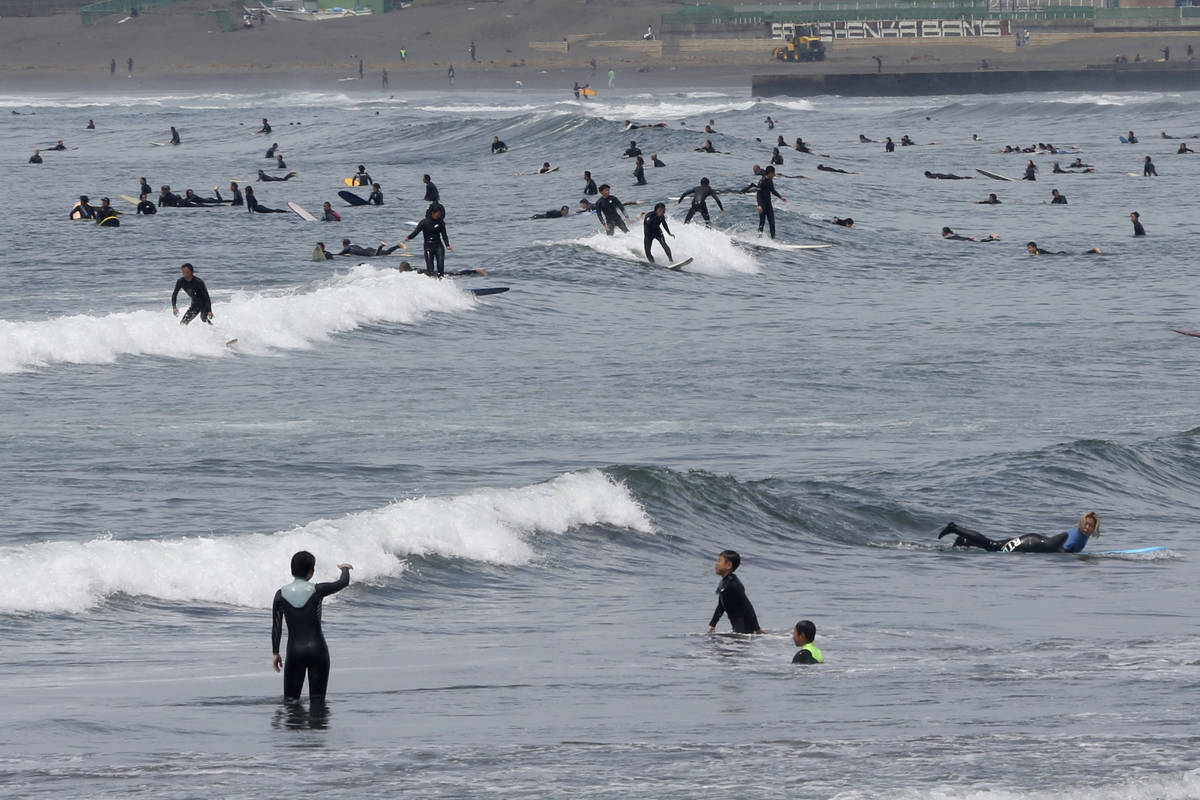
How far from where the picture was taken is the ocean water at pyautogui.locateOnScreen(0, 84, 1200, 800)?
34.2 feet

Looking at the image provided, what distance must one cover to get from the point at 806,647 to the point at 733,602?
121 centimetres

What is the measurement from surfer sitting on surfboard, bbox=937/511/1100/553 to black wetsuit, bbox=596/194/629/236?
23221 mm

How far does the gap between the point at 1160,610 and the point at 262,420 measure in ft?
41.5

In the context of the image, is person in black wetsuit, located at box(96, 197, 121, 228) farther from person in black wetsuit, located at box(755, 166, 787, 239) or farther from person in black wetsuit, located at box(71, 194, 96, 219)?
person in black wetsuit, located at box(755, 166, 787, 239)

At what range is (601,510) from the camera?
18.8 m

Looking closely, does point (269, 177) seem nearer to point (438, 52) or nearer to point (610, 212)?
point (610, 212)

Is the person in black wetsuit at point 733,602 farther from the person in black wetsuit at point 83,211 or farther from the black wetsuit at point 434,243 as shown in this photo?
the person in black wetsuit at point 83,211

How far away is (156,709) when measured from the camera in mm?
11188

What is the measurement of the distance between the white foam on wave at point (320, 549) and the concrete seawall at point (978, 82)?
320 ft

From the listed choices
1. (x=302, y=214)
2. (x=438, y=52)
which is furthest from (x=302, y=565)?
(x=438, y=52)

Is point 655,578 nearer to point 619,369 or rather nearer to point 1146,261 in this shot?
point 619,369

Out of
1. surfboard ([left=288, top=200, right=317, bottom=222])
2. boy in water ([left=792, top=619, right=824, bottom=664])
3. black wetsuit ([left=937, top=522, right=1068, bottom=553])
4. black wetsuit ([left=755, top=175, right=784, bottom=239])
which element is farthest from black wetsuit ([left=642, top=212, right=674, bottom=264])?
→ boy in water ([left=792, top=619, right=824, bottom=664])

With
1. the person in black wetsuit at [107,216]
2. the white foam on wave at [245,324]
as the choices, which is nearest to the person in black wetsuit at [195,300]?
the white foam on wave at [245,324]

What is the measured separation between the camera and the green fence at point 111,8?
14750 centimetres
